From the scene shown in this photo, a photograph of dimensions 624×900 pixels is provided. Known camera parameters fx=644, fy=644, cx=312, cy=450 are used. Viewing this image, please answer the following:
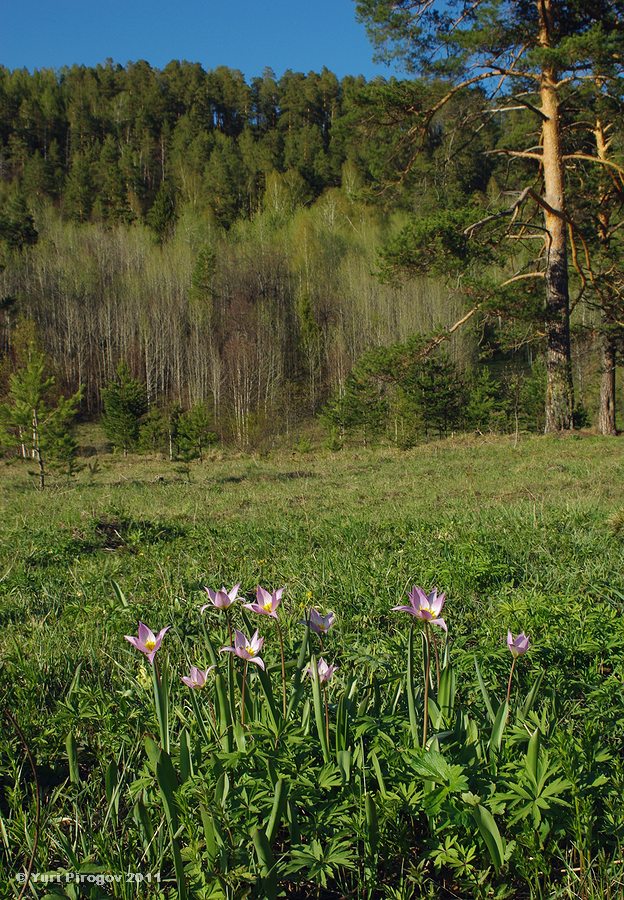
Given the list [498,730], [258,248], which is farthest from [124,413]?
[498,730]

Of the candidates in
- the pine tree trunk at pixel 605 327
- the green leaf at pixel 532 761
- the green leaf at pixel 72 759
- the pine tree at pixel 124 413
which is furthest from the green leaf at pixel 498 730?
the pine tree at pixel 124 413

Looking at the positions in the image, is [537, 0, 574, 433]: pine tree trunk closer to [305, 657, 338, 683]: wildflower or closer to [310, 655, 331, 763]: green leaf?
[305, 657, 338, 683]: wildflower

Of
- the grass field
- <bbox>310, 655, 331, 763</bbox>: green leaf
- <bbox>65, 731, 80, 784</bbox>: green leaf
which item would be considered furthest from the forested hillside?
<bbox>65, 731, 80, 784</bbox>: green leaf

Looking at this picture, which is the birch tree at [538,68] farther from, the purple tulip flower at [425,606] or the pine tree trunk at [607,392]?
the purple tulip flower at [425,606]

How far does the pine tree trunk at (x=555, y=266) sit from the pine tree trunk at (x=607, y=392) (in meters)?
2.10

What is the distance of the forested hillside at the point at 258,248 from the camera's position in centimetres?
1516

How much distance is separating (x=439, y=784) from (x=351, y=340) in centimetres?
4578

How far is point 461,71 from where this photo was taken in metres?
13.6

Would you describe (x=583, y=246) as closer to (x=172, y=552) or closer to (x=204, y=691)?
(x=172, y=552)

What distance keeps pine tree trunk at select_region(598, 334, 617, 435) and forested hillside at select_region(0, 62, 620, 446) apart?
0.69 metres

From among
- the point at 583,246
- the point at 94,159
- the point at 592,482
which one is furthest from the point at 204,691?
the point at 94,159

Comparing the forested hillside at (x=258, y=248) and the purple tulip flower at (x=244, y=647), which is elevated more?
the forested hillside at (x=258, y=248)

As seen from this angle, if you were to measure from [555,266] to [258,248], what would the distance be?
41518mm

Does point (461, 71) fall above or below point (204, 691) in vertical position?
above
